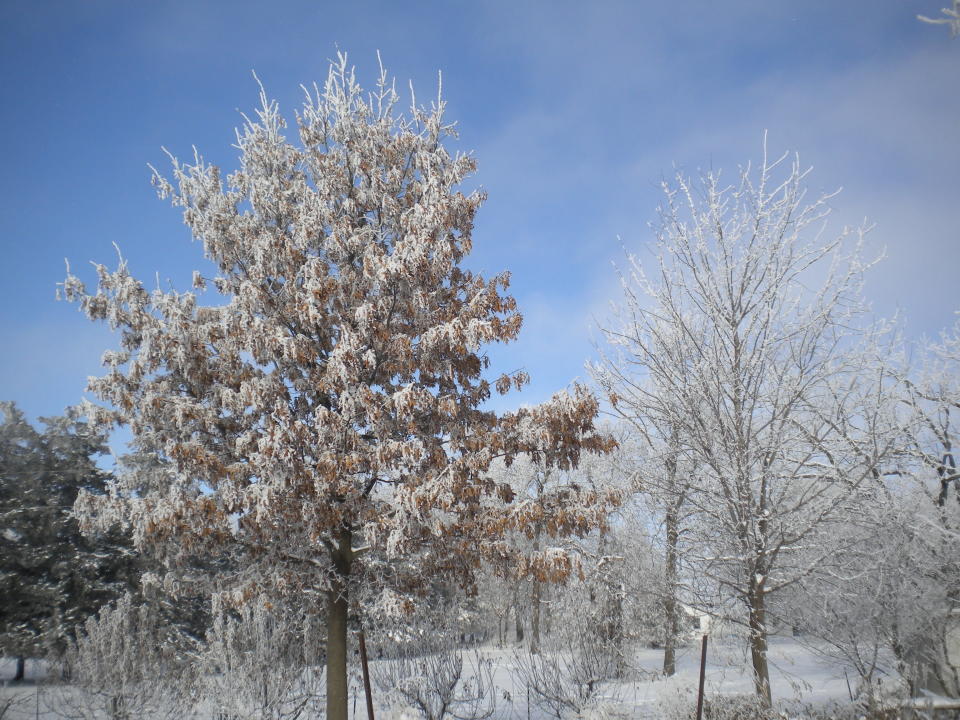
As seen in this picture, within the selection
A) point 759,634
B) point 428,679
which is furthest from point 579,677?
point 759,634

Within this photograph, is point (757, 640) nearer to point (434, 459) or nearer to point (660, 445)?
point (660, 445)

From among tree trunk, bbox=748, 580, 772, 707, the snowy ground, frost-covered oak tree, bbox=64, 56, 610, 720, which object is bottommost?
the snowy ground

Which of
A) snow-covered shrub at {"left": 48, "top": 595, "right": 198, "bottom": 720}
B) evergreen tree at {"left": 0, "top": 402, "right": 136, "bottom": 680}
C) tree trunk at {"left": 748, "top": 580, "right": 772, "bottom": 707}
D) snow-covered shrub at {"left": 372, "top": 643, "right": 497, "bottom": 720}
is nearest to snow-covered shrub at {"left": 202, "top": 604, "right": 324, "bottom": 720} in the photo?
snow-covered shrub at {"left": 48, "top": 595, "right": 198, "bottom": 720}

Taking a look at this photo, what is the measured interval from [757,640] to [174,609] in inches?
718

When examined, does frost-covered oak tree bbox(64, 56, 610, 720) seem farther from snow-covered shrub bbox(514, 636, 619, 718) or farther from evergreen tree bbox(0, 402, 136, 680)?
evergreen tree bbox(0, 402, 136, 680)

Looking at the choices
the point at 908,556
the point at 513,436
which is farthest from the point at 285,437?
the point at 908,556

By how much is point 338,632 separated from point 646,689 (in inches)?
302

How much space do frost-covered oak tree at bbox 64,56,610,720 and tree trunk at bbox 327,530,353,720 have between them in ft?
0.08

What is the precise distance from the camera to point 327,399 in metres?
8.94

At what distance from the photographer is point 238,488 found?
7559 mm

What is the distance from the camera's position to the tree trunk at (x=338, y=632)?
8148 mm

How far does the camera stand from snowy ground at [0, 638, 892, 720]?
8.53 m

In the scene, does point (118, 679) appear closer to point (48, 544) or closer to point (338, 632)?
point (338, 632)

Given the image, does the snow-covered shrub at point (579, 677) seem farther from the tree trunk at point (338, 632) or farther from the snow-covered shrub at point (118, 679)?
the snow-covered shrub at point (118, 679)
